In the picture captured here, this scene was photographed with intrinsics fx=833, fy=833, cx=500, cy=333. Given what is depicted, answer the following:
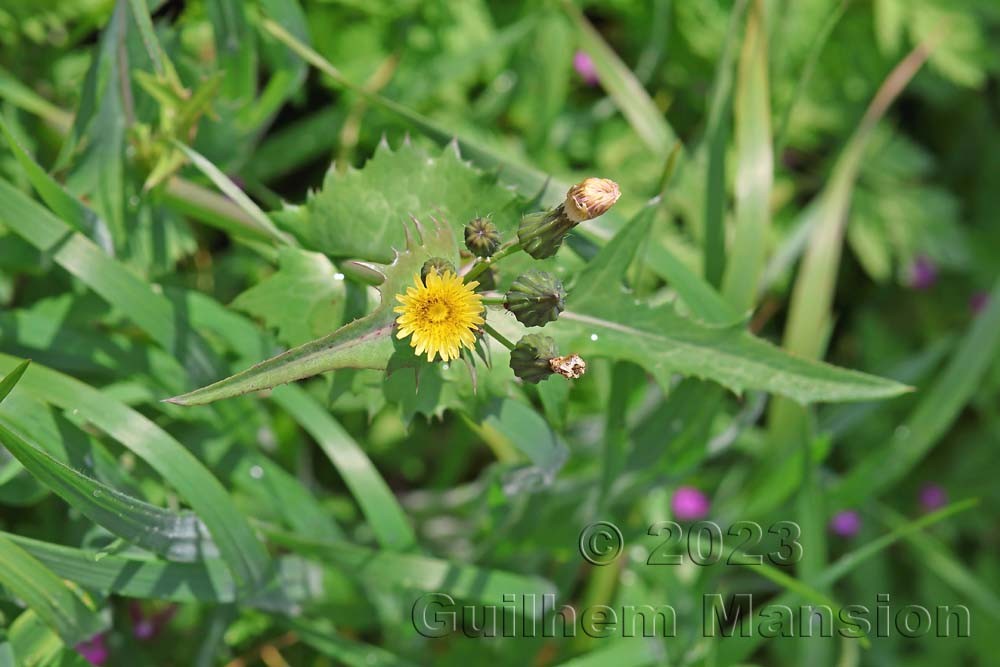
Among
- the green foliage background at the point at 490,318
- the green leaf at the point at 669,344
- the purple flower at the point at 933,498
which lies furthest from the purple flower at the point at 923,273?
the green leaf at the point at 669,344

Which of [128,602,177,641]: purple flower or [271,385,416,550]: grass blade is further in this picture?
[128,602,177,641]: purple flower

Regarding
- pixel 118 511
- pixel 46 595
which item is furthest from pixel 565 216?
pixel 46 595

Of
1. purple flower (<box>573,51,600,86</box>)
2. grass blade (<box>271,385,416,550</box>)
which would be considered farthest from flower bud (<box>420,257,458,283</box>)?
purple flower (<box>573,51,600,86</box>)

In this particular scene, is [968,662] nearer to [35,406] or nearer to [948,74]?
[948,74]

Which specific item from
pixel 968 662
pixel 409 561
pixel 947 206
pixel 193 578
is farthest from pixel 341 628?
pixel 947 206

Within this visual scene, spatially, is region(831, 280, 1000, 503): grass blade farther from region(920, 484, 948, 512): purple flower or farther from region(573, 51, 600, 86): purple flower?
region(573, 51, 600, 86): purple flower

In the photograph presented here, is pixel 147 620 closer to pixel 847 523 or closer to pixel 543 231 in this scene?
pixel 543 231
